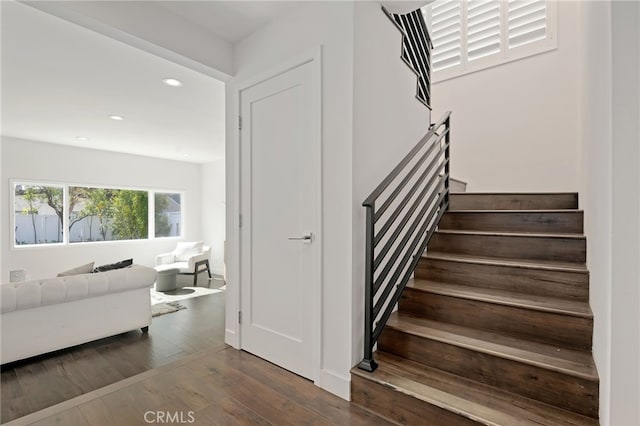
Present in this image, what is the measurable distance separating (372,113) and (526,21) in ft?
9.84

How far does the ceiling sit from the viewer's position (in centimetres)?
218

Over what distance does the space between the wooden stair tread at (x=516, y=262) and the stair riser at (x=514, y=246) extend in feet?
0.16

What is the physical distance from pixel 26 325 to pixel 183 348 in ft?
4.29

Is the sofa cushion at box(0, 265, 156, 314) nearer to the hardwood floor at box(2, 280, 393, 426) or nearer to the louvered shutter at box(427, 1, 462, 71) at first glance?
the hardwood floor at box(2, 280, 393, 426)

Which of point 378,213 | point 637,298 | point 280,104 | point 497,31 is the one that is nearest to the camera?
point 637,298

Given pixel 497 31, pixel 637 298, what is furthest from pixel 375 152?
pixel 497 31

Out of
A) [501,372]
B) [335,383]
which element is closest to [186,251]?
[335,383]

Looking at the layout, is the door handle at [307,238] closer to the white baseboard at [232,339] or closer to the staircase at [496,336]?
the staircase at [496,336]

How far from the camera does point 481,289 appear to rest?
2055mm

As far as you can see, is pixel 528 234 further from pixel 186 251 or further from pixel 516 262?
pixel 186 251

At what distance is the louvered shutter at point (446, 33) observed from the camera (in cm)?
395

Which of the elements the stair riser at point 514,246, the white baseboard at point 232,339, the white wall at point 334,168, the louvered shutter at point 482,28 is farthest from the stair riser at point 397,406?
the louvered shutter at point 482,28

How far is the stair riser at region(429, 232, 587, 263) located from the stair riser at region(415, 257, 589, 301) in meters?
0.29

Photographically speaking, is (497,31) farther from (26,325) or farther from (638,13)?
(26,325)
